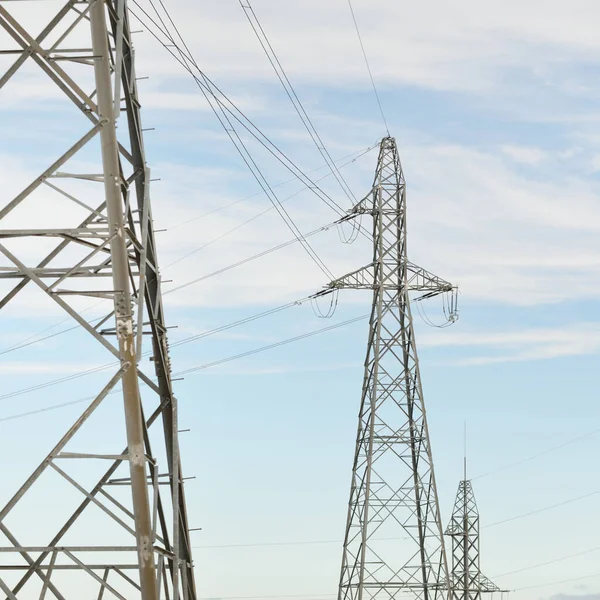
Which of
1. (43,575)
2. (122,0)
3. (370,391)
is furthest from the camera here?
(370,391)

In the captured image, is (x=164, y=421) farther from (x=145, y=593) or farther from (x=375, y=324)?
(x=375, y=324)

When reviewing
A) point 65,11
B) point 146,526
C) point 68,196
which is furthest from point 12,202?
point 146,526

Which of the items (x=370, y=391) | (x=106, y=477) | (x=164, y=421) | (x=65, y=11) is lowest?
(x=106, y=477)

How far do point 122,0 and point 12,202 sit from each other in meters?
3.93

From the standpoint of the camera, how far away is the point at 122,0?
58.6 feet

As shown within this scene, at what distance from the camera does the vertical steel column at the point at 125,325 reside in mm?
15742

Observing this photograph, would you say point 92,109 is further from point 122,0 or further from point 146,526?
point 146,526

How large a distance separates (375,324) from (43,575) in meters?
25.0

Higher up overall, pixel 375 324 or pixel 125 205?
pixel 375 324

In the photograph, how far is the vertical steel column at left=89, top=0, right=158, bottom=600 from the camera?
1574 cm

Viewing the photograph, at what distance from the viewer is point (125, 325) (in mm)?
15953

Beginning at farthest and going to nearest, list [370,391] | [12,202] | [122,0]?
1. [370,391]
2. [122,0]
3. [12,202]

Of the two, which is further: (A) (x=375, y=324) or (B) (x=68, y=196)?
(A) (x=375, y=324)

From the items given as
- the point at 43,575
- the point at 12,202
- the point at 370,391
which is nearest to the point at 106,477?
the point at 43,575
